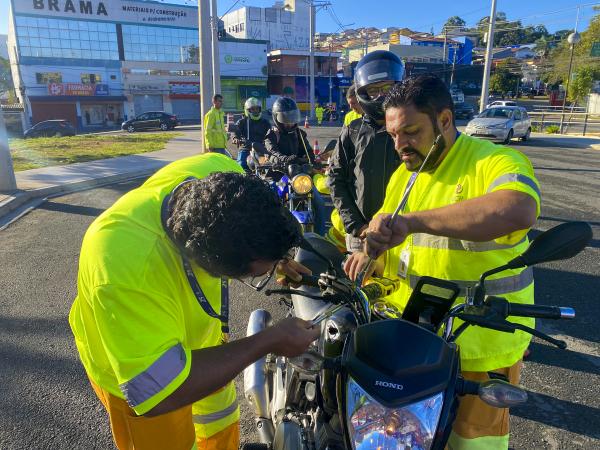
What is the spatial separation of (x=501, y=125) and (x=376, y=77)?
1650 centimetres

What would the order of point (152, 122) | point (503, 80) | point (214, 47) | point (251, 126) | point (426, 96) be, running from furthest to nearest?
point (503, 80) < point (152, 122) < point (214, 47) < point (251, 126) < point (426, 96)

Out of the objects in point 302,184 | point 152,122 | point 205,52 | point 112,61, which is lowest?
point 152,122

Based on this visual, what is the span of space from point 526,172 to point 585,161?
14.9m

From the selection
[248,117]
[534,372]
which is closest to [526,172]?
[534,372]

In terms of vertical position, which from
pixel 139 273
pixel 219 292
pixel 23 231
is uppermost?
pixel 139 273

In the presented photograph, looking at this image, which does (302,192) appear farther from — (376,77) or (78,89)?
(78,89)

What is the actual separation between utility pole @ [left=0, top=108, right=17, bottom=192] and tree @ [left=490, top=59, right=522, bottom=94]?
2339 inches

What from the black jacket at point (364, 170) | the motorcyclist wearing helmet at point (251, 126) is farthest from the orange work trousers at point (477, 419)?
the motorcyclist wearing helmet at point (251, 126)

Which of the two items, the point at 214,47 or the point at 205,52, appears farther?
the point at 214,47

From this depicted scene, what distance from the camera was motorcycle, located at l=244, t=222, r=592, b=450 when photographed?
4.06 feet

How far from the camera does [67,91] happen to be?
46.2 metres

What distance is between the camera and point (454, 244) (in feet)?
5.99

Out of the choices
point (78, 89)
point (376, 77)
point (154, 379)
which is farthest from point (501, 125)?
point (78, 89)

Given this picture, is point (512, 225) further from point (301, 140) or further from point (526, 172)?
point (301, 140)
